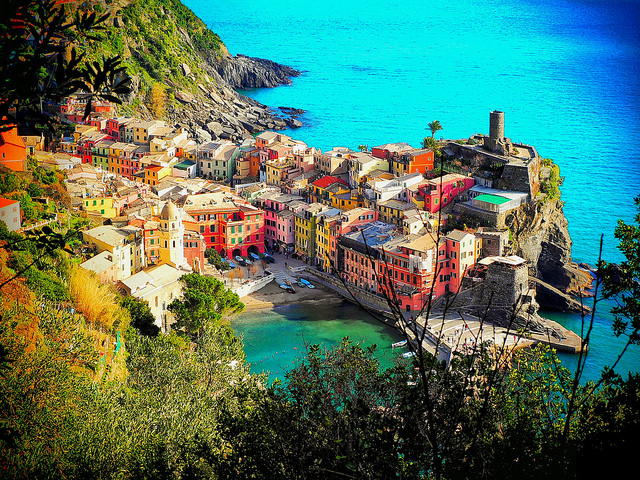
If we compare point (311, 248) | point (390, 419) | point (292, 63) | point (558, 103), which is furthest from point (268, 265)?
point (292, 63)

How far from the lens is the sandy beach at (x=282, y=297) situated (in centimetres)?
3234

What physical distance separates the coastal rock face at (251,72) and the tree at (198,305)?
53.2 metres

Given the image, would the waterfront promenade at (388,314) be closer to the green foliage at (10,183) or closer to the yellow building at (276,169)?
the yellow building at (276,169)

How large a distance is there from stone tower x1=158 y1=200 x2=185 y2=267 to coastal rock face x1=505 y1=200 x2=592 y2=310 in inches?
544

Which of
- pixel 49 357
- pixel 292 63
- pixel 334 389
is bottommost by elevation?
pixel 49 357

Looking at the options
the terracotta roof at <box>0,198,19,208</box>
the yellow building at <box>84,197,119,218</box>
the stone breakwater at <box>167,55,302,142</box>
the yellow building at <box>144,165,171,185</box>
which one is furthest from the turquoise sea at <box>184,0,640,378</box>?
the yellow building at <box>144,165,171,185</box>

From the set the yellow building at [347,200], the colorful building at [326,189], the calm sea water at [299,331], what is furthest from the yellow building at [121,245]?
the colorful building at [326,189]

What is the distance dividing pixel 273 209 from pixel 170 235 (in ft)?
25.0

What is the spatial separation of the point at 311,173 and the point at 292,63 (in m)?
61.0

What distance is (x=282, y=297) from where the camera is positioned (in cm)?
3300

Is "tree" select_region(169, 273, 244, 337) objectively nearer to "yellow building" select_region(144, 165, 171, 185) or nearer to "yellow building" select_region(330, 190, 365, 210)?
"yellow building" select_region(330, 190, 365, 210)

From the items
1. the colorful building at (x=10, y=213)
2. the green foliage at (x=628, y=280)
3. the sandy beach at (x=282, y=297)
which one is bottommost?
the sandy beach at (x=282, y=297)

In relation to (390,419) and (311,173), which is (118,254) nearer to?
(311,173)

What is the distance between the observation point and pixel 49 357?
14148mm
